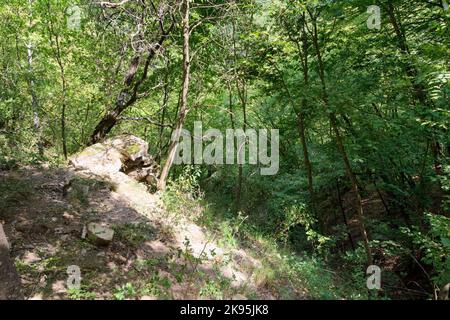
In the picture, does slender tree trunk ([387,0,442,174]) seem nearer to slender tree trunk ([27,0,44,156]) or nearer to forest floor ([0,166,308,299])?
forest floor ([0,166,308,299])

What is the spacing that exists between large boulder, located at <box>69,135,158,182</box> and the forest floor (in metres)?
0.82

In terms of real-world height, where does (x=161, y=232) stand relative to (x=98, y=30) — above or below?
below

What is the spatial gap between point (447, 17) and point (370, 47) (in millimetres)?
1829

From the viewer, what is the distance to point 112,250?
4.75 m

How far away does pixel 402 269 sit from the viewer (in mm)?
8797

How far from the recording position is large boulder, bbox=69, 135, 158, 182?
8109 mm

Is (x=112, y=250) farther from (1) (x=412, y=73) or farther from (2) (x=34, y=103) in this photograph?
(1) (x=412, y=73)

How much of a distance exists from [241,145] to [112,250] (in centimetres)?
503

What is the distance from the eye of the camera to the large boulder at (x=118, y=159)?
8.11m

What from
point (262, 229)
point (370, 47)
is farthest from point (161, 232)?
point (370, 47)

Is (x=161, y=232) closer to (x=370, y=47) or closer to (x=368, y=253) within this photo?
(x=368, y=253)

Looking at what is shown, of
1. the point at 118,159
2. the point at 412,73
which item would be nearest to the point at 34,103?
the point at 118,159

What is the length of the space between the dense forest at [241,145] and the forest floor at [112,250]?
0.03 meters

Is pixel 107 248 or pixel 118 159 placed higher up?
pixel 118 159
